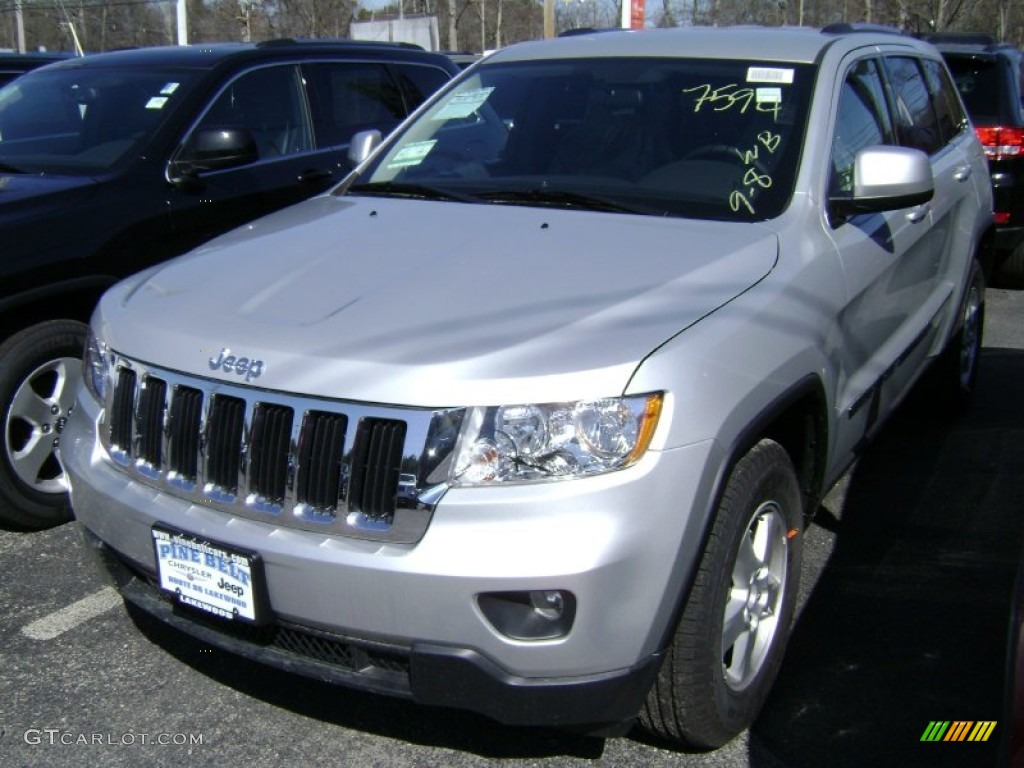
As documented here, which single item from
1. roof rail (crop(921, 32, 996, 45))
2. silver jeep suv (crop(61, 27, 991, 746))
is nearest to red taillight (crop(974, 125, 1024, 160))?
roof rail (crop(921, 32, 996, 45))

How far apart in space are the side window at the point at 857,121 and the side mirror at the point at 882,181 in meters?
0.09

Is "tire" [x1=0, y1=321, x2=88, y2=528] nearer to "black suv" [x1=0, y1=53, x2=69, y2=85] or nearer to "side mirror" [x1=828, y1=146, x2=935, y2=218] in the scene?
"side mirror" [x1=828, y1=146, x2=935, y2=218]

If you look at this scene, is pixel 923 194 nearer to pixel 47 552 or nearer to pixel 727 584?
pixel 727 584

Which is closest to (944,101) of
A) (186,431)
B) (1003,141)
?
(1003,141)

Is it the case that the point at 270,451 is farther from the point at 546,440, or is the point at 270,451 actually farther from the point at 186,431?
the point at 546,440

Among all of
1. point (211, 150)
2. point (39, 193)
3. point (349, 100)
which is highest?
point (349, 100)

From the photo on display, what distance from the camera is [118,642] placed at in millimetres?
3629

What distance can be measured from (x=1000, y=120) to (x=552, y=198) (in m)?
5.91

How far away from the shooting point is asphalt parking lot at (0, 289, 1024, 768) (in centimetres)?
306

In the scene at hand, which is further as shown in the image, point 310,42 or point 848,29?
point 310,42

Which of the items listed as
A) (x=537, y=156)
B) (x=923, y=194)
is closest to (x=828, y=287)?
(x=923, y=194)

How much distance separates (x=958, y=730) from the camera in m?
3.15

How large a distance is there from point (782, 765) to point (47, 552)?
110 inches

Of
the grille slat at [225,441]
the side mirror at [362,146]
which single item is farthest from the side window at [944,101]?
the grille slat at [225,441]
